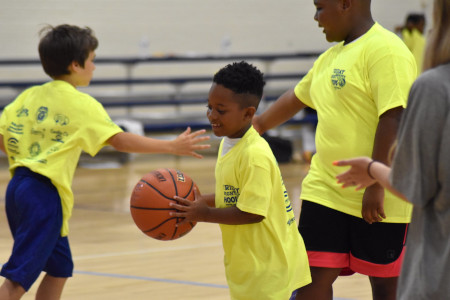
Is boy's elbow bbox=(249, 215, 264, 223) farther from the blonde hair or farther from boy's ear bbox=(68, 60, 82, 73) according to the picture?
boy's ear bbox=(68, 60, 82, 73)

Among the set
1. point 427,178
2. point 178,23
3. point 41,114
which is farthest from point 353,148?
point 178,23

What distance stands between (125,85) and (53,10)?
1575mm

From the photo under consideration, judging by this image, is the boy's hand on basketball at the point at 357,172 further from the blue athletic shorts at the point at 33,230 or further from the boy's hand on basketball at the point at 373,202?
the blue athletic shorts at the point at 33,230

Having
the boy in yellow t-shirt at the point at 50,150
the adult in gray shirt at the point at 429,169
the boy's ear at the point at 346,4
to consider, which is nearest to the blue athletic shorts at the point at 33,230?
the boy in yellow t-shirt at the point at 50,150

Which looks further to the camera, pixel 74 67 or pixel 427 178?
pixel 74 67

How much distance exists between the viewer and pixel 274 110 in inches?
146

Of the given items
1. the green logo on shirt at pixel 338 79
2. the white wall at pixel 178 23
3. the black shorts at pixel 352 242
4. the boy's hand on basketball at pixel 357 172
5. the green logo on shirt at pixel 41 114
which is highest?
the green logo on shirt at pixel 338 79

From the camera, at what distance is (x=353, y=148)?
130 inches

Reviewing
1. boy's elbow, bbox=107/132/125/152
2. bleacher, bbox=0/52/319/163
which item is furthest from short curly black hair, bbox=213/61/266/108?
bleacher, bbox=0/52/319/163

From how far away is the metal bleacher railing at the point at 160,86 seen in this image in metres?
→ 12.3

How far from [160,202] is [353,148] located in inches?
30.8

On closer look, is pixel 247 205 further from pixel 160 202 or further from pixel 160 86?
pixel 160 86

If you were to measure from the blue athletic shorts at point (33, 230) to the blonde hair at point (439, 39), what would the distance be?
204 cm

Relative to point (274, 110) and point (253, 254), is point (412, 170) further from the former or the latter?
point (274, 110)
